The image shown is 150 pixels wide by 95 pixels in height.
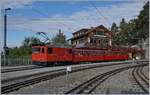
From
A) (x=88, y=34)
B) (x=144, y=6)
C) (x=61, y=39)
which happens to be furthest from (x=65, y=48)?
(x=61, y=39)

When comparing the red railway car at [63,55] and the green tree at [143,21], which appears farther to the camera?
the red railway car at [63,55]

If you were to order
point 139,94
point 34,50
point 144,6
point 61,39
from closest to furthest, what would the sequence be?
point 139,94 < point 144,6 < point 34,50 < point 61,39

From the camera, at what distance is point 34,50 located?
46812 mm

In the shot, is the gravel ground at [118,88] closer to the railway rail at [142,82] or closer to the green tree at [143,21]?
the railway rail at [142,82]

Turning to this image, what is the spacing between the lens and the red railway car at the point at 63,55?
149ft

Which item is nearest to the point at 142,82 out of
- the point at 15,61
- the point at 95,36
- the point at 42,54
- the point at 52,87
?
the point at 52,87

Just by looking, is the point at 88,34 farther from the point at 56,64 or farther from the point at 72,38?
the point at 56,64

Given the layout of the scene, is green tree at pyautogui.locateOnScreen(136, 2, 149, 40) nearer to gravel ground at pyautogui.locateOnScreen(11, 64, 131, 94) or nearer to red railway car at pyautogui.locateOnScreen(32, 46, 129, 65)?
red railway car at pyautogui.locateOnScreen(32, 46, 129, 65)

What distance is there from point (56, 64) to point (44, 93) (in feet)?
107

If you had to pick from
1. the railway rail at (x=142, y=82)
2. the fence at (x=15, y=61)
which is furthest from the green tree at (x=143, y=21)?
the fence at (x=15, y=61)

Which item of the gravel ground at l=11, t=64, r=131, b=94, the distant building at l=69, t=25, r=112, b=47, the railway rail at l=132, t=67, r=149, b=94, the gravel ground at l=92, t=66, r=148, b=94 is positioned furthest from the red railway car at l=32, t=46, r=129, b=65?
the distant building at l=69, t=25, r=112, b=47

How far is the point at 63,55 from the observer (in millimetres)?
49219

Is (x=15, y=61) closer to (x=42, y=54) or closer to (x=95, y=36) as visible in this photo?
(x=42, y=54)

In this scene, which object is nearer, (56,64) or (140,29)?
(140,29)
